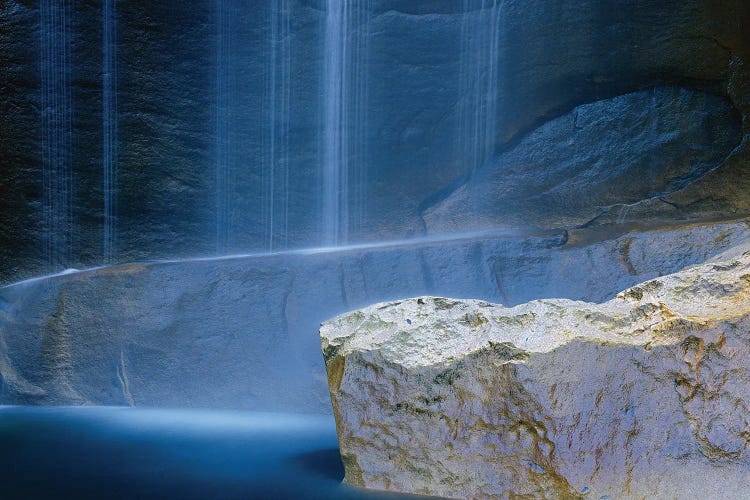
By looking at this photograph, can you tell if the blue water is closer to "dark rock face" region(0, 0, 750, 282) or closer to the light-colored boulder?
the light-colored boulder

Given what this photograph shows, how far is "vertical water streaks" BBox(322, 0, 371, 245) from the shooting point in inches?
279

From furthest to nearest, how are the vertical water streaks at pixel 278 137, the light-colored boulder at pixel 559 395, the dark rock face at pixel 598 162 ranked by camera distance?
the vertical water streaks at pixel 278 137, the dark rock face at pixel 598 162, the light-colored boulder at pixel 559 395

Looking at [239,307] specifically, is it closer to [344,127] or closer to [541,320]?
[344,127]

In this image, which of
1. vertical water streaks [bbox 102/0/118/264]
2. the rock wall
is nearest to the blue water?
the rock wall

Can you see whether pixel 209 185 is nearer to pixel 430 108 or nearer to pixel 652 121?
pixel 430 108

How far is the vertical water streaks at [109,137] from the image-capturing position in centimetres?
701

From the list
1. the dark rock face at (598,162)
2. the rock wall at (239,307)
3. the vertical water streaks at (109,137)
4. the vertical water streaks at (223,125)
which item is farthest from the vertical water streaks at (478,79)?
the vertical water streaks at (109,137)

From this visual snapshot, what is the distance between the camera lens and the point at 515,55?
679 cm

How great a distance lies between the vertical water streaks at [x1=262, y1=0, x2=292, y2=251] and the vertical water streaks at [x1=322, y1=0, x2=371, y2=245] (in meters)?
0.40

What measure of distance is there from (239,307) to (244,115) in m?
2.61

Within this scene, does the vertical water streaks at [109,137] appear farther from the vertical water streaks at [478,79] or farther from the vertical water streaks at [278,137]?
the vertical water streaks at [478,79]

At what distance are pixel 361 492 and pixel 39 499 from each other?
1.32 m

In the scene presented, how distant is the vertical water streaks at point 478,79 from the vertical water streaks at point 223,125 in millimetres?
2368

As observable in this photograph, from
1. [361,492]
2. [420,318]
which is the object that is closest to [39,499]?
[361,492]
